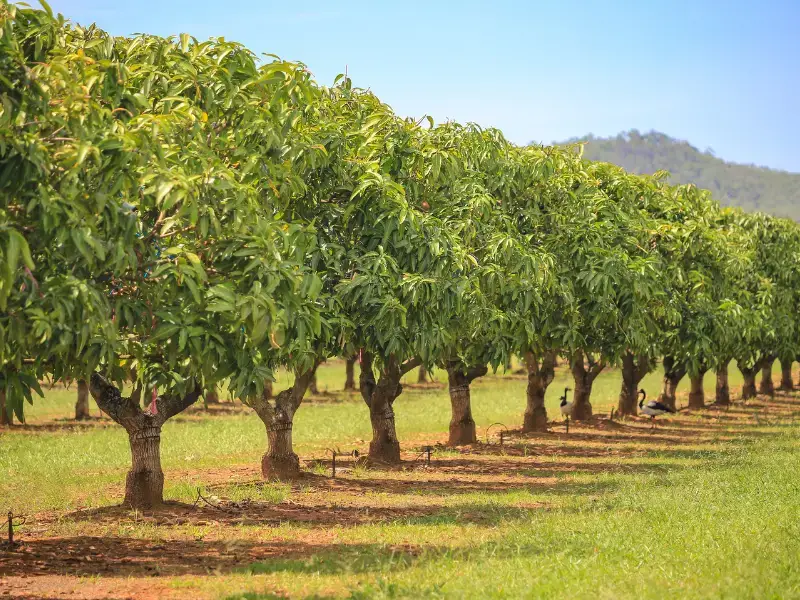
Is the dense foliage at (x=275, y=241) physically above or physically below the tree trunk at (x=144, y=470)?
above

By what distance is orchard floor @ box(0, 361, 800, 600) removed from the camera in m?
11.2

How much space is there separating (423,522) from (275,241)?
607 cm

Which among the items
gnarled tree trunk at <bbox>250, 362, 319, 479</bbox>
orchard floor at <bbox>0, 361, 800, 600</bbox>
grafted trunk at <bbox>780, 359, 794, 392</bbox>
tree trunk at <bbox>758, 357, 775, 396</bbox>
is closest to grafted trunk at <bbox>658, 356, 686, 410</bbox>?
orchard floor at <bbox>0, 361, 800, 600</bbox>

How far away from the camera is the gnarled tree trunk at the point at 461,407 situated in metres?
29.1

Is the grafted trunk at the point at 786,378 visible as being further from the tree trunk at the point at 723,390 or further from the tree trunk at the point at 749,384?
the tree trunk at the point at 723,390

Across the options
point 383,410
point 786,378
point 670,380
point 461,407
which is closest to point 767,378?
point 786,378

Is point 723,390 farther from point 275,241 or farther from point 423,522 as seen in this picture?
point 275,241

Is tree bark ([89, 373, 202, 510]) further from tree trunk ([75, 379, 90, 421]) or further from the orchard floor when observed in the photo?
tree trunk ([75, 379, 90, 421])

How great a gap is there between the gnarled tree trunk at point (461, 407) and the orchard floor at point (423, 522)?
0.67m

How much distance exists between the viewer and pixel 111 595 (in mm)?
11250

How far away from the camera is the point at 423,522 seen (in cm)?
1606

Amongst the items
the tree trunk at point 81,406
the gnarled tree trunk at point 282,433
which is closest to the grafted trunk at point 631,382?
the gnarled tree trunk at point 282,433

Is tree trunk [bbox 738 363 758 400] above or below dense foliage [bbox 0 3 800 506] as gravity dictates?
below

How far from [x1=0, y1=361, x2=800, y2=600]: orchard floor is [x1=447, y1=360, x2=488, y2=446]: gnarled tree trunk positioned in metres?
0.67
